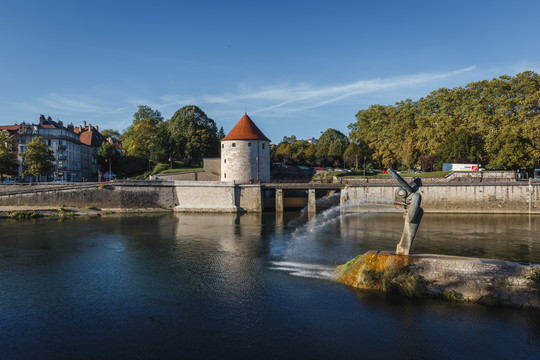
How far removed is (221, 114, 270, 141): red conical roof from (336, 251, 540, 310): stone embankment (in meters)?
41.2

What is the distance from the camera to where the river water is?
457 inches

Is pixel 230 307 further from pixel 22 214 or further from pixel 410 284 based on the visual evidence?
pixel 22 214

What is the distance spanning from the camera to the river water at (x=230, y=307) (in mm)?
11609

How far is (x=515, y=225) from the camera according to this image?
1444 inches

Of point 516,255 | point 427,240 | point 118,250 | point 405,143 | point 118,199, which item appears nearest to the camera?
point 516,255

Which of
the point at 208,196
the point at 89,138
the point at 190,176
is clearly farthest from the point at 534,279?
the point at 89,138

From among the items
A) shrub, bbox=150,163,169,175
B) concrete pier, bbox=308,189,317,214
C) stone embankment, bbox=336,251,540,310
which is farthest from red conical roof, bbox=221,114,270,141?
stone embankment, bbox=336,251,540,310

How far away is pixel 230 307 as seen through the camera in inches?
586

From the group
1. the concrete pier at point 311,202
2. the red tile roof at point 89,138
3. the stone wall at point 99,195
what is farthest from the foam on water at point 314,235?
the red tile roof at point 89,138

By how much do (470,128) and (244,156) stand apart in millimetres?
38811

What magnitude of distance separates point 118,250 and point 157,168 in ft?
142

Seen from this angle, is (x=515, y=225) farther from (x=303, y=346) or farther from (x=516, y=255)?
(x=303, y=346)

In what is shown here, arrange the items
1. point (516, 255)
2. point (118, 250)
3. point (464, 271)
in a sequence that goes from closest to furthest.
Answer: point (464, 271) < point (516, 255) < point (118, 250)

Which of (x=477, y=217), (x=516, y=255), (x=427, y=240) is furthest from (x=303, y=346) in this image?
(x=477, y=217)
